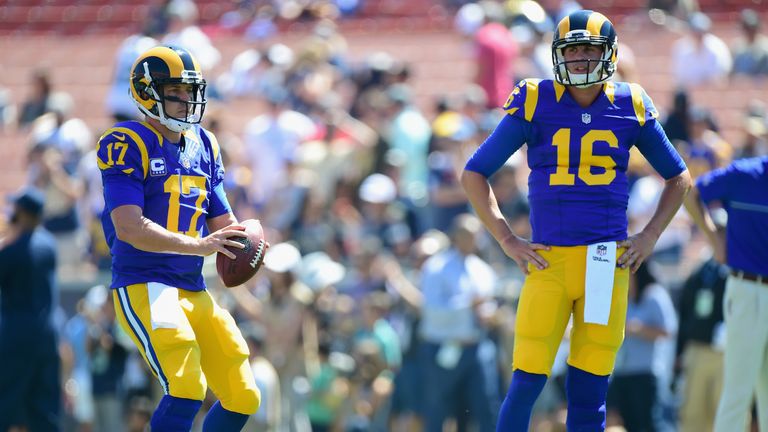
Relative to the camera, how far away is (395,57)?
16.4 m

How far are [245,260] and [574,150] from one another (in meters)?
1.66

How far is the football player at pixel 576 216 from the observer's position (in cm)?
608

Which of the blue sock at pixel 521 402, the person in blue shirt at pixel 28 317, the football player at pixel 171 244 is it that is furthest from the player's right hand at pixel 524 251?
the person in blue shirt at pixel 28 317

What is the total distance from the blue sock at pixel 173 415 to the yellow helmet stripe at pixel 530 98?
2093mm

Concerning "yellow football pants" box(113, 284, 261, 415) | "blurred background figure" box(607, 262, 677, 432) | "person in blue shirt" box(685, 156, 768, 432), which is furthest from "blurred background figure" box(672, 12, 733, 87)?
"yellow football pants" box(113, 284, 261, 415)

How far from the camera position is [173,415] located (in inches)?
235

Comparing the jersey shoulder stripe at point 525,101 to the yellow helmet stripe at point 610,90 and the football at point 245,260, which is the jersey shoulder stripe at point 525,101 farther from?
the football at point 245,260

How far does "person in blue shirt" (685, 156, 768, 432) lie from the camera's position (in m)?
7.35

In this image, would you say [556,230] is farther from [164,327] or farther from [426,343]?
[426,343]

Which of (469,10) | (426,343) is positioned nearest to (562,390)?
(426,343)

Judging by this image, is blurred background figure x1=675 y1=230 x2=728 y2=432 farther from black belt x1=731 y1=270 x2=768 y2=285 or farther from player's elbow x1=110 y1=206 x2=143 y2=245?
player's elbow x1=110 y1=206 x2=143 y2=245

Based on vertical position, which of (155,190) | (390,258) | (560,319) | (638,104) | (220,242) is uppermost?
(638,104)

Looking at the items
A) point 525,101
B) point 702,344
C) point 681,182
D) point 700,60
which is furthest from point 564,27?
point 700,60

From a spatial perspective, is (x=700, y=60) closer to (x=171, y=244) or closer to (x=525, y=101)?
(x=525, y=101)
